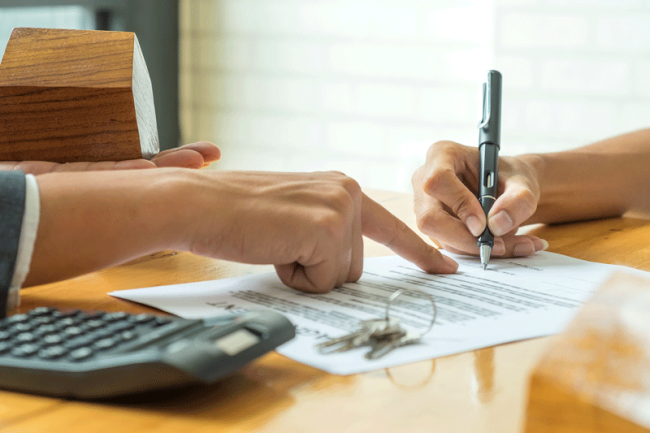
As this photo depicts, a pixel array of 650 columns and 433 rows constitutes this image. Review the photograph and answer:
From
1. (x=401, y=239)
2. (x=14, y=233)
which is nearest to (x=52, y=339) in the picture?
(x=14, y=233)

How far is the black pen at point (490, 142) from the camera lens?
830 mm

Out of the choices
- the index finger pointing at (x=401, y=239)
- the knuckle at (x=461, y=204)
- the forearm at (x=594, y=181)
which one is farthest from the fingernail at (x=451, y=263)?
the forearm at (x=594, y=181)

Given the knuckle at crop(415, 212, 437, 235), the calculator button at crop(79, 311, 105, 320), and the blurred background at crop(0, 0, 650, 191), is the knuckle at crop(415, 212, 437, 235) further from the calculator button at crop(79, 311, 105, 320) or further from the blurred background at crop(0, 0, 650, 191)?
the blurred background at crop(0, 0, 650, 191)

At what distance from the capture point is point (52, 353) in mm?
359

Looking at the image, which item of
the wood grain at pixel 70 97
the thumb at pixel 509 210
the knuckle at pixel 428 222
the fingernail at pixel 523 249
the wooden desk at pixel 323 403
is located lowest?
the fingernail at pixel 523 249

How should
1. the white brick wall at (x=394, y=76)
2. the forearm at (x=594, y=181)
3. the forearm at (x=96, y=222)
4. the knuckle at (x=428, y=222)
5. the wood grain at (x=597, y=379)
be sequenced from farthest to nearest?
1. the white brick wall at (x=394, y=76)
2. the forearm at (x=594, y=181)
3. the knuckle at (x=428, y=222)
4. the forearm at (x=96, y=222)
5. the wood grain at (x=597, y=379)

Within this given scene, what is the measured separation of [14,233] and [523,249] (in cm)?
55

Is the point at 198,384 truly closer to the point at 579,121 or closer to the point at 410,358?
the point at 410,358

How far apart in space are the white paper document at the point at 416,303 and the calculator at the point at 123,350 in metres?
0.05

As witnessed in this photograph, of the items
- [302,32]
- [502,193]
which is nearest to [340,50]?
[302,32]

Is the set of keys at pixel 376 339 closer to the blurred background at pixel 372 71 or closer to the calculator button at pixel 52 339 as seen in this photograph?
the calculator button at pixel 52 339

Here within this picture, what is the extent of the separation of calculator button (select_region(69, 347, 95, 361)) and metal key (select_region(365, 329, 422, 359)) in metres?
0.17

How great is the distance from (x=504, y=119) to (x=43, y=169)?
158 cm

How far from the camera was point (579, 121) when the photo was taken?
1.92 m
